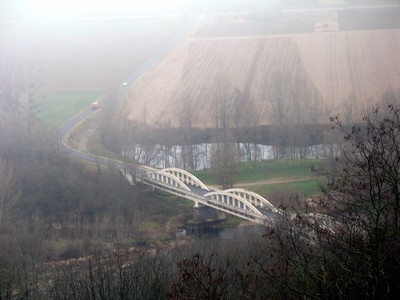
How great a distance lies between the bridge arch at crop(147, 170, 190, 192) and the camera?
17.2 meters

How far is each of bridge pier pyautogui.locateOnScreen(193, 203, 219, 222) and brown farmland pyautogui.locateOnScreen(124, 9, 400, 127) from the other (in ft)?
15.7

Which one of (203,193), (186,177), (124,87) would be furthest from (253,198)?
(124,87)

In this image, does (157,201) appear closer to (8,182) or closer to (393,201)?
(8,182)

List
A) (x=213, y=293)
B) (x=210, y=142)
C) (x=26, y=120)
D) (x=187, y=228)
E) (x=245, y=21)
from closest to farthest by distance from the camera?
(x=213, y=293), (x=187, y=228), (x=210, y=142), (x=26, y=120), (x=245, y=21)

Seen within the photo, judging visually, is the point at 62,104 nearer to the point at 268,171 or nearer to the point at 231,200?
the point at 268,171

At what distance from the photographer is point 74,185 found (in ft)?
56.3

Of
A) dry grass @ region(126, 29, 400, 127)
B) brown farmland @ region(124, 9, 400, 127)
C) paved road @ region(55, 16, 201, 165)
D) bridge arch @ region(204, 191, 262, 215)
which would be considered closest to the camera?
bridge arch @ region(204, 191, 262, 215)

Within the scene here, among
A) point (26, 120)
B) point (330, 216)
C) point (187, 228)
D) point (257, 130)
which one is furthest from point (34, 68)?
point (330, 216)

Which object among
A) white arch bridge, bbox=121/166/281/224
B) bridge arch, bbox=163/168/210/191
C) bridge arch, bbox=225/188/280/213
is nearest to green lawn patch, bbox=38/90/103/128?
white arch bridge, bbox=121/166/281/224

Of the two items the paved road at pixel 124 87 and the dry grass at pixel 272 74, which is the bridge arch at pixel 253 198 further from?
the dry grass at pixel 272 74

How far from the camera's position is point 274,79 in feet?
76.4

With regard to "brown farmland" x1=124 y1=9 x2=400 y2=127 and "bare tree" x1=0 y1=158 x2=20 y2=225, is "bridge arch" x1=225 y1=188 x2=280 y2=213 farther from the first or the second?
"bare tree" x1=0 y1=158 x2=20 y2=225

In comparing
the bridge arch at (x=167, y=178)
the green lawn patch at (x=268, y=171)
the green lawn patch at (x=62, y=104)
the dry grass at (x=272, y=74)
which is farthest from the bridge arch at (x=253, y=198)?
the green lawn patch at (x=62, y=104)

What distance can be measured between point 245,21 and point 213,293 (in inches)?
1030
